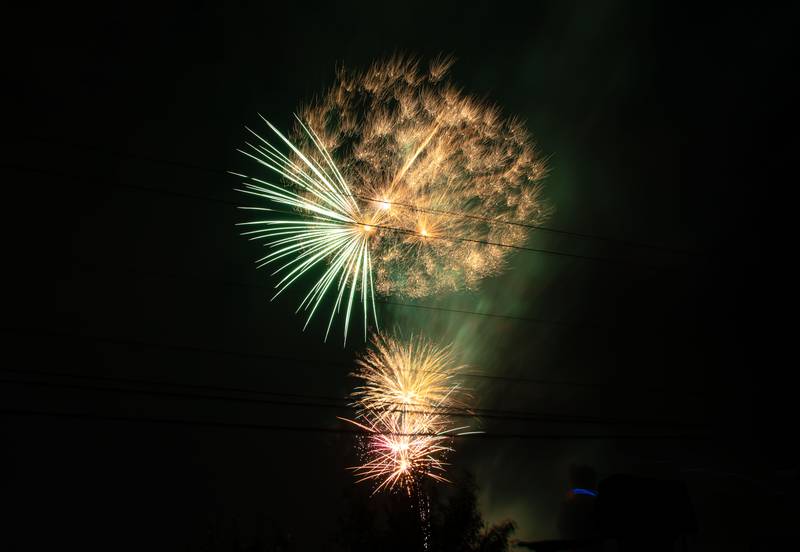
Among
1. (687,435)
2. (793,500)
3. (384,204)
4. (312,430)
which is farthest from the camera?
(793,500)

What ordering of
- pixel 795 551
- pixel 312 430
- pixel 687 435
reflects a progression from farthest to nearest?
pixel 795 551
pixel 687 435
pixel 312 430

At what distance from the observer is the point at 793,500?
23891 millimetres

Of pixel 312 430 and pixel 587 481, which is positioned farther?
pixel 587 481

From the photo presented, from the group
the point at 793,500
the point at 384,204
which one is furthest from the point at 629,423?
the point at 793,500

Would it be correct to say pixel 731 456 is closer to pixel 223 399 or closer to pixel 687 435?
pixel 687 435

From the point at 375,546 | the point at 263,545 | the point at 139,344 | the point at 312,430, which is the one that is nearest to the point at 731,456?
the point at 375,546

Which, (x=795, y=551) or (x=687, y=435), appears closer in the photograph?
(x=687, y=435)

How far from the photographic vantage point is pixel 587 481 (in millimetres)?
25266

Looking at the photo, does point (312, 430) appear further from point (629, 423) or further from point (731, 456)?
point (731, 456)

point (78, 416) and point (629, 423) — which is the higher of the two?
point (629, 423)

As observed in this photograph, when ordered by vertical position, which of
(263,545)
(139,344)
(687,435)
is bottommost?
(263,545)

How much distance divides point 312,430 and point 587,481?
709 inches

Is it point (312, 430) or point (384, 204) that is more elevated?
point (384, 204)

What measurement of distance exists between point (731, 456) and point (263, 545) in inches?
1006
